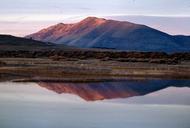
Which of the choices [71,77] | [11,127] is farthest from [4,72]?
[11,127]

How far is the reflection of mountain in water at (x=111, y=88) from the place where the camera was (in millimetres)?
26547

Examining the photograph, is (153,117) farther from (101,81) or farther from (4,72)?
(4,72)

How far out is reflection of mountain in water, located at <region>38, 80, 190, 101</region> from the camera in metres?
26.5

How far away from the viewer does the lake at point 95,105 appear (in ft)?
54.4

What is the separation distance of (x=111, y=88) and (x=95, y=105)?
862 cm

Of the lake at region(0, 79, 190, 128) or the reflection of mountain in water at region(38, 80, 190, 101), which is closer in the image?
the lake at region(0, 79, 190, 128)

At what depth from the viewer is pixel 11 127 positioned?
15352mm

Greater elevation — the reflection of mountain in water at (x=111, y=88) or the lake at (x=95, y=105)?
the lake at (x=95, y=105)

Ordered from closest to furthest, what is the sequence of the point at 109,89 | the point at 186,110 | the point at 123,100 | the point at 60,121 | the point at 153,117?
the point at 60,121, the point at 153,117, the point at 186,110, the point at 123,100, the point at 109,89

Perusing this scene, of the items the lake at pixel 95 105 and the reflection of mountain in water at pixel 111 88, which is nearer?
the lake at pixel 95 105

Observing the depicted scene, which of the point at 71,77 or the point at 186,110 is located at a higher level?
the point at 186,110

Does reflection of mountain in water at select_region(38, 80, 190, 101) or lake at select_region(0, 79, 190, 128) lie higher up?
lake at select_region(0, 79, 190, 128)

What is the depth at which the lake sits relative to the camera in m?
16.6

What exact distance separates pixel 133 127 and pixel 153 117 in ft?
7.93
